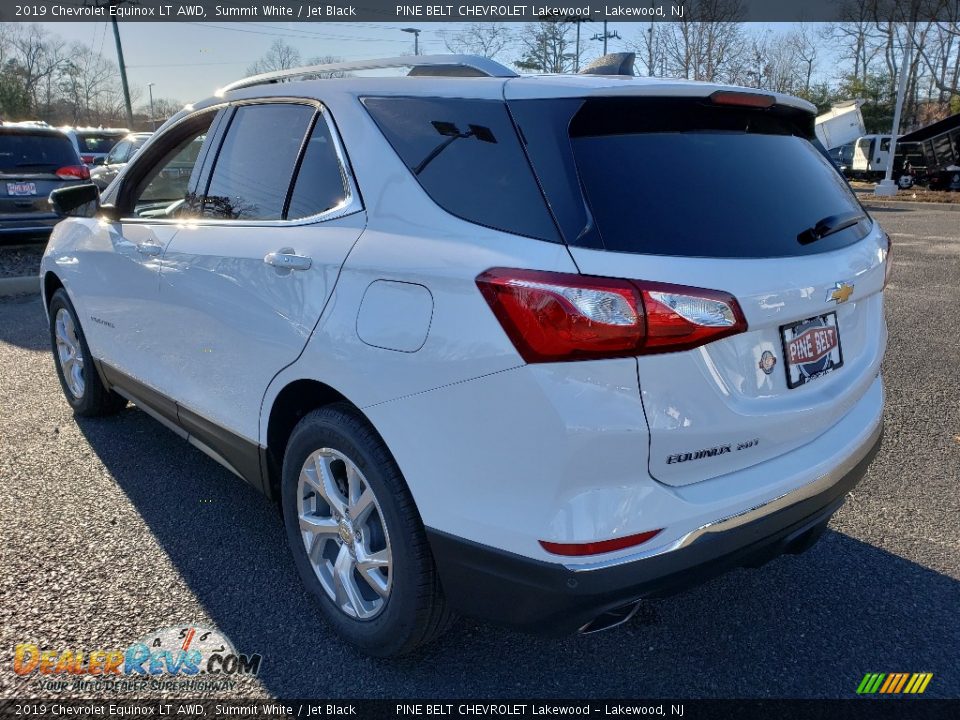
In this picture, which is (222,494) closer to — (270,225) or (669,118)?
(270,225)

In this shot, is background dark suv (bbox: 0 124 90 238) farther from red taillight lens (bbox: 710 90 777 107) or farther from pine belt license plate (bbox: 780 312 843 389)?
pine belt license plate (bbox: 780 312 843 389)

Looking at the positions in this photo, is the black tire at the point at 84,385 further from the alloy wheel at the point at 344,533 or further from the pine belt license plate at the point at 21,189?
the pine belt license plate at the point at 21,189

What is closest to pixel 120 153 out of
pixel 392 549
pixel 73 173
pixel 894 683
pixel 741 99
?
pixel 73 173

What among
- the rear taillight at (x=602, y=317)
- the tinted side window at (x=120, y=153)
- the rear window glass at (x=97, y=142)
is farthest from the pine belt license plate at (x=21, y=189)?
the rear window glass at (x=97, y=142)

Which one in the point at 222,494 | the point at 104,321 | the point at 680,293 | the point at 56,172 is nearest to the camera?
the point at 680,293

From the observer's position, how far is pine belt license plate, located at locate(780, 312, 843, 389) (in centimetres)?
205

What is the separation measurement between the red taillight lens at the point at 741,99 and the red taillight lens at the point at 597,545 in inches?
49.4

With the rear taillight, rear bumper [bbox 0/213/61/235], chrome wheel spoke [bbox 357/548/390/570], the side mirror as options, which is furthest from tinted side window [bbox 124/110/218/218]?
rear bumper [bbox 0/213/61/235]

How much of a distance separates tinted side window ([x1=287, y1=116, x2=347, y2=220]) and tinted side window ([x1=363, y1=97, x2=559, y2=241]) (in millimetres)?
247

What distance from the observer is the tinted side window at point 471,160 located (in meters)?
1.94

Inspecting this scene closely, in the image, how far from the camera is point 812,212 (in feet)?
7.62

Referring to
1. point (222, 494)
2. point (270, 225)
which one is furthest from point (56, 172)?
point (270, 225)

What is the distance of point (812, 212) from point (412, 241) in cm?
123

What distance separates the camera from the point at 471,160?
6.88 ft
